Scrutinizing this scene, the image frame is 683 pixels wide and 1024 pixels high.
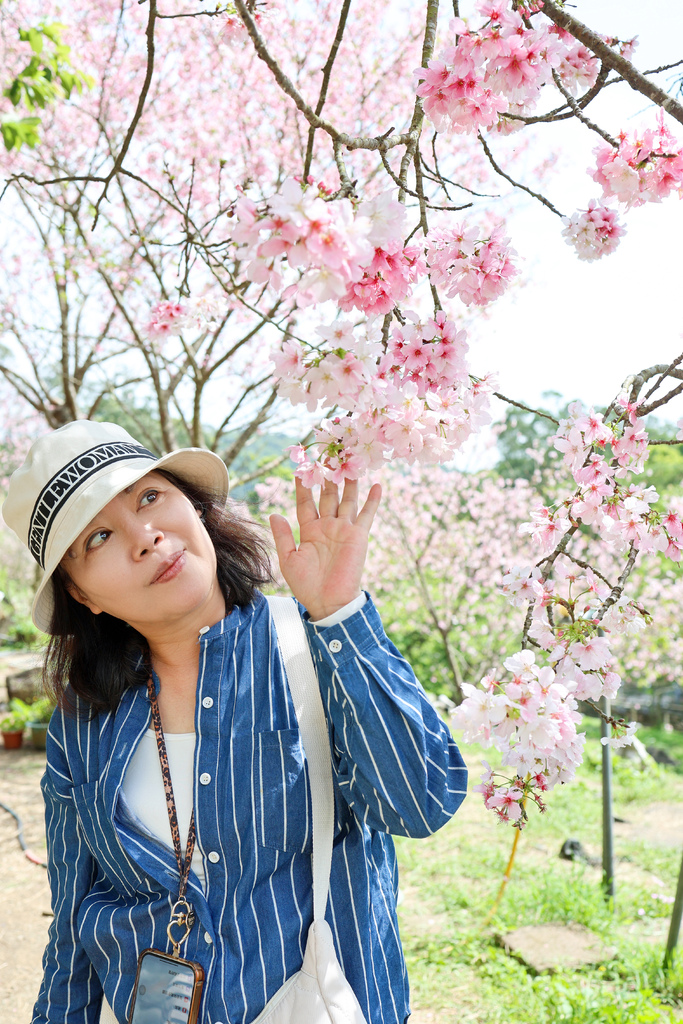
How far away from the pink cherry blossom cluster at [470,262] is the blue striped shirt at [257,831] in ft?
1.84

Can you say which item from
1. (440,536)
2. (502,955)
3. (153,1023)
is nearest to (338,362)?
(153,1023)

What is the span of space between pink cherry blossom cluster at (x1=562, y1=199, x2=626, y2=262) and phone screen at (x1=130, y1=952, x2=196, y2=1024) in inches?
56.8

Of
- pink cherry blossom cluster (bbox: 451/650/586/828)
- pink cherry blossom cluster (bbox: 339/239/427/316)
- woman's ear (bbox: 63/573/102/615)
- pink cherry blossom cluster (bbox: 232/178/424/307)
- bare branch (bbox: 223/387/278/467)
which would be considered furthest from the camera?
bare branch (bbox: 223/387/278/467)

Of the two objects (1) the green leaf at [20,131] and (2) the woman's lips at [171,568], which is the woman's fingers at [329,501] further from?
(1) the green leaf at [20,131]

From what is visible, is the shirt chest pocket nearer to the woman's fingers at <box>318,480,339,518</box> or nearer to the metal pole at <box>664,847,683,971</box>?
the woman's fingers at <box>318,480,339,518</box>

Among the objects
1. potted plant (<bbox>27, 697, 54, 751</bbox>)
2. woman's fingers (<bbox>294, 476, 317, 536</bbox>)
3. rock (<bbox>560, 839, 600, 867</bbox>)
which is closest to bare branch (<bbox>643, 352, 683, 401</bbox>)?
woman's fingers (<bbox>294, 476, 317, 536</bbox>)

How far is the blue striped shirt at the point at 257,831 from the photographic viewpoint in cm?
108

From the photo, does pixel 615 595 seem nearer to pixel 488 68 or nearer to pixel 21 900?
pixel 488 68

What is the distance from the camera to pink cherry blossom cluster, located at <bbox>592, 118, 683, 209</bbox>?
121cm

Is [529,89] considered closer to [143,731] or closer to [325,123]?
[325,123]

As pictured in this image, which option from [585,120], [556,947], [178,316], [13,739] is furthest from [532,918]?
[13,739]

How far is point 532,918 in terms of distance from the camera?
2922mm

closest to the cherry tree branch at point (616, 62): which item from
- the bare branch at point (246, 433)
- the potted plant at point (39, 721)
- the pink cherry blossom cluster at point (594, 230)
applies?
the pink cherry blossom cluster at point (594, 230)

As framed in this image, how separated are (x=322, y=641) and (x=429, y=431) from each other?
35cm
